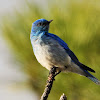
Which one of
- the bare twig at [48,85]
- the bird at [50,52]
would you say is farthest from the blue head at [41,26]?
the bare twig at [48,85]

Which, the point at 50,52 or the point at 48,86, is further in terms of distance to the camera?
the point at 50,52

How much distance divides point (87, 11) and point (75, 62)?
3411 millimetres

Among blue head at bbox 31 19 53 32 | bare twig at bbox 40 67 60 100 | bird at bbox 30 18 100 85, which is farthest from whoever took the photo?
blue head at bbox 31 19 53 32

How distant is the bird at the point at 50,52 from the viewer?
3.78 m

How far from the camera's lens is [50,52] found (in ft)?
12.4

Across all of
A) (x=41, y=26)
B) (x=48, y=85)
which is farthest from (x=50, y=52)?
(x=48, y=85)

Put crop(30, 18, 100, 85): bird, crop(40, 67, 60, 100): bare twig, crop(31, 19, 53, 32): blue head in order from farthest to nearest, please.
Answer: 1. crop(31, 19, 53, 32): blue head
2. crop(30, 18, 100, 85): bird
3. crop(40, 67, 60, 100): bare twig

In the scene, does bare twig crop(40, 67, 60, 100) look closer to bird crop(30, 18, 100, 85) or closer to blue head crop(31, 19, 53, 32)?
bird crop(30, 18, 100, 85)

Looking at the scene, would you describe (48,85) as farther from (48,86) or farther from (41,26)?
(41,26)

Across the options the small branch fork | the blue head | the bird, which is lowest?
the small branch fork

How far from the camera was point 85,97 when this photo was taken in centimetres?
660

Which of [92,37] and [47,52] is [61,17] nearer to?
[92,37]

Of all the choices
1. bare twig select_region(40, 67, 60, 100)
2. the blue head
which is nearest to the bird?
the blue head

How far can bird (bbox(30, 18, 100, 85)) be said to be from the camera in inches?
149
